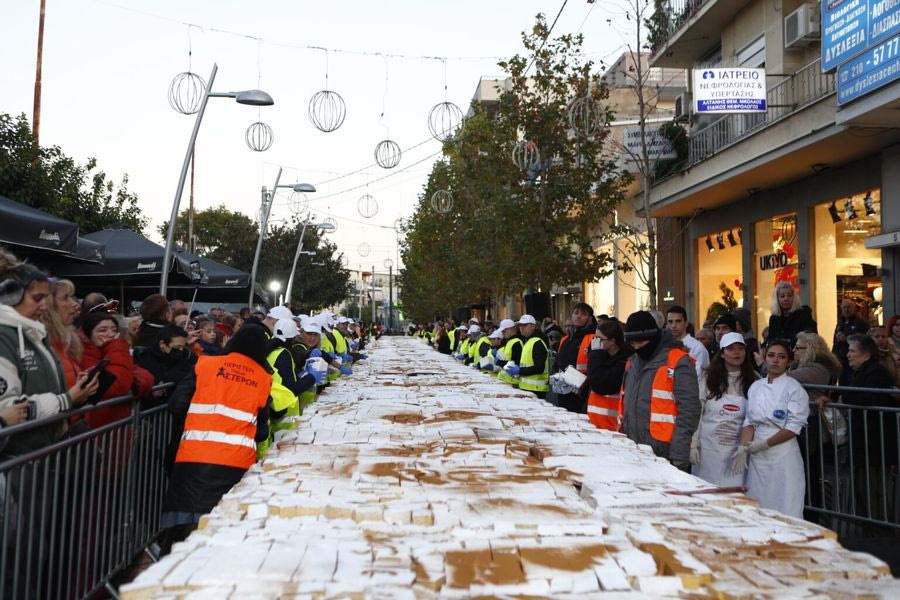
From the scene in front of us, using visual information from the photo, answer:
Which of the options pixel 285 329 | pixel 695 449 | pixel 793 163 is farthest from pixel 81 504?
pixel 793 163

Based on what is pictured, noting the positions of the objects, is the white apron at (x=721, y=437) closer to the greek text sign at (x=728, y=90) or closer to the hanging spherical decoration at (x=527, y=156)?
the greek text sign at (x=728, y=90)

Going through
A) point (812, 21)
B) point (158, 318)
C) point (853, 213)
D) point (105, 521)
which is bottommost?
point (105, 521)

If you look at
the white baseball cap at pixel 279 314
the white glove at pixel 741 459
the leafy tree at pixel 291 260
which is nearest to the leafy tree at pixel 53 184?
the white baseball cap at pixel 279 314

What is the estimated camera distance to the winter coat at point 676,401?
22.0 feet

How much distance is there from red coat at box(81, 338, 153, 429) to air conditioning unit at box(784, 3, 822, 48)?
14.2m

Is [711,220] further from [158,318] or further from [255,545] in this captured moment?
[255,545]

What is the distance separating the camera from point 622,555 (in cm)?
325

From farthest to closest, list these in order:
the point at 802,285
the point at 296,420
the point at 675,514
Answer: the point at 802,285, the point at 296,420, the point at 675,514

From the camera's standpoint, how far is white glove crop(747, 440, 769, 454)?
6.72 metres

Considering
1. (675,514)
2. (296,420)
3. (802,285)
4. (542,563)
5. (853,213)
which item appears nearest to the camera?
(542,563)

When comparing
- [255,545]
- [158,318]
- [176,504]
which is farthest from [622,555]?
[158,318]

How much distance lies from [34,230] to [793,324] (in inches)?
312

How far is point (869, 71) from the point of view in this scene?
1218cm

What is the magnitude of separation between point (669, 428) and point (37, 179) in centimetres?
1161
